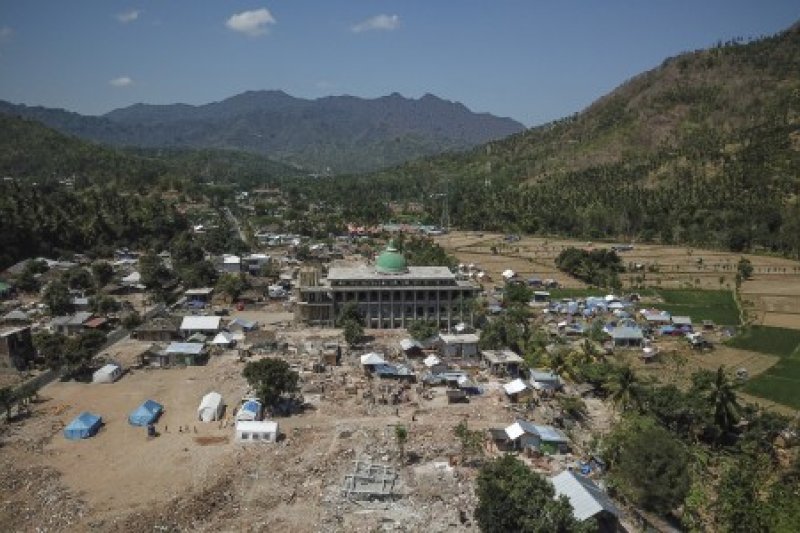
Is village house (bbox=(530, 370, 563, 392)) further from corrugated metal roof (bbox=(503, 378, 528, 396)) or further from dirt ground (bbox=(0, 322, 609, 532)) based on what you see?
dirt ground (bbox=(0, 322, 609, 532))

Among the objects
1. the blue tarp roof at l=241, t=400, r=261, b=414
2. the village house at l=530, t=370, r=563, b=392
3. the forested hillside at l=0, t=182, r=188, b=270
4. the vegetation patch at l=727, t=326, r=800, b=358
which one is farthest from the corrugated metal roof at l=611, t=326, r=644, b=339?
the forested hillside at l=0, t=182, r=188, b=270

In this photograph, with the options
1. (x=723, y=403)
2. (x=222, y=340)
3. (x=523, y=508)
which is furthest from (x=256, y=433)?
(x=723, y=403)

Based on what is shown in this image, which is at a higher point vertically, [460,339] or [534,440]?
[460,339]

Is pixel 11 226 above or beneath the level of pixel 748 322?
above

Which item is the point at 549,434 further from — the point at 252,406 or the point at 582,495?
the point at 252,406

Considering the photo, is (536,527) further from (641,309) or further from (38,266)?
(38,266)

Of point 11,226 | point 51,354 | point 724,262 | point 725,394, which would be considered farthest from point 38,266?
point 724,262
